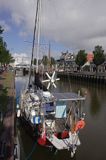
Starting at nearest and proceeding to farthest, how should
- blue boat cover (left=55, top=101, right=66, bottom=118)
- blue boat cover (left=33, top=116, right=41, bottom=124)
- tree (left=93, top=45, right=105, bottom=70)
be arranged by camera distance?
blue boat cover (left=33, top=116, right=41, bottom=124), blue boat cover (left=55, top=101, right=66, bottom=118), tree (left=93, top=45, right=105, bottom=70)

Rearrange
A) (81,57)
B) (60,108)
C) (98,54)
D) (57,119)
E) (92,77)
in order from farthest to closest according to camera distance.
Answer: (81,57), (98,54), (92,77), (57,119), (60,108)

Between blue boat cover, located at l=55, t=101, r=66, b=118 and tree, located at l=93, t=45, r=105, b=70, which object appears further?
tree, located at l=93, t=45, r=105, b=70

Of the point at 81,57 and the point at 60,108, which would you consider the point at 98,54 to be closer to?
the point at 81,57

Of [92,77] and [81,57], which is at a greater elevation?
[81,57]

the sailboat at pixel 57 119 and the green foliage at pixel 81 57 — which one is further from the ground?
the green foliage at pixel 81 57

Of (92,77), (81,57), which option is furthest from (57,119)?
(81,57)

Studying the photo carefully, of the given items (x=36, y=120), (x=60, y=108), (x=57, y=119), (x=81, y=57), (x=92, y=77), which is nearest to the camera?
(x=36, y=120)

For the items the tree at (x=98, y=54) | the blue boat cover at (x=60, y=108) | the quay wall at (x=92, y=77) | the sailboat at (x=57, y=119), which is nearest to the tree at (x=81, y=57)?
the quay wall at (x=92, y=77)

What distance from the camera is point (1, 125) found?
2097 centimetres

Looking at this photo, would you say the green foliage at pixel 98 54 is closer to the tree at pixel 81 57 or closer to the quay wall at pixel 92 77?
the quay wall at pixel 92 77

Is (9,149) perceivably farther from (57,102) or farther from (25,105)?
(25,105)

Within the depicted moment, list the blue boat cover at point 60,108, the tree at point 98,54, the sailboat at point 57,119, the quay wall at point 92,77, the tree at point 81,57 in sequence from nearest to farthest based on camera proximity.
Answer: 1. the sailboat at point 57,119
2. the blue boat cover at point 60,108
3. the quay wall at point 92,77
4. the tree at point 98,54
5. the tree at point 81,57

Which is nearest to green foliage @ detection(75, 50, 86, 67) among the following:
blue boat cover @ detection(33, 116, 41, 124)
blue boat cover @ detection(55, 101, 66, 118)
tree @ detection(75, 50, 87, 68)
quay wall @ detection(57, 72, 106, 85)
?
tree @ detection(75, 50, 87, 68)

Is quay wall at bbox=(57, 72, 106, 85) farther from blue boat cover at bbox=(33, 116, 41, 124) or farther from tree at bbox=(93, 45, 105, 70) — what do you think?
blue boat cover at bbox=(33, 116, 41, 124)
